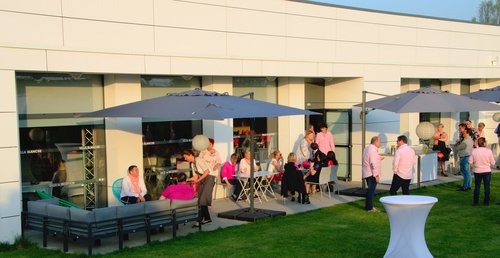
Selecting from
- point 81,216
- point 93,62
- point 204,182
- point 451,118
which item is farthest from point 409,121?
point 81,216

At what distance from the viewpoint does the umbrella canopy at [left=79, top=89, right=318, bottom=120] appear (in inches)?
401

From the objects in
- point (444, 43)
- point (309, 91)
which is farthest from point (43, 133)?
point (444, 43)

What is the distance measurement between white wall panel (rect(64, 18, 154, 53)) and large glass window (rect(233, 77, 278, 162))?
347 centimetres

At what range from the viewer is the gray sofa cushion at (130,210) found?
9.70 meters

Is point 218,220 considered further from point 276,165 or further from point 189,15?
point 189,15

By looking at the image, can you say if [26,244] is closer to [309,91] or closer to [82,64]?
[82,64]

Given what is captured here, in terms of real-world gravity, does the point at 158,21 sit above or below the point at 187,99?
above

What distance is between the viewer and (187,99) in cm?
1082

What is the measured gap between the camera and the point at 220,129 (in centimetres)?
1483

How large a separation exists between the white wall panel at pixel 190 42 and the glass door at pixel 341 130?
4.68 meters

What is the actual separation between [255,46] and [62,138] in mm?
5312

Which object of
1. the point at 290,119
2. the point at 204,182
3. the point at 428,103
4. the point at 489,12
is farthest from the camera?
the point at 489,12

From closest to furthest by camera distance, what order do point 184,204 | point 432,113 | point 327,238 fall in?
point 327,238
point 184,204
point 432,113

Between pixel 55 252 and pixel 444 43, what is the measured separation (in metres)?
15.6
